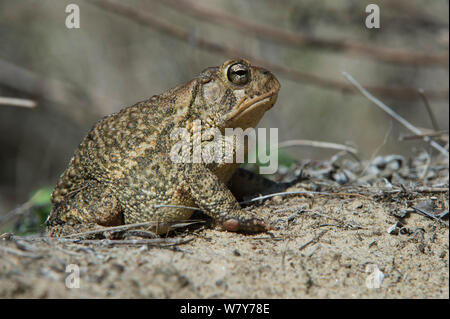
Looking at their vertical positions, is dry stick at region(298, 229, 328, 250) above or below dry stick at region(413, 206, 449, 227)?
below

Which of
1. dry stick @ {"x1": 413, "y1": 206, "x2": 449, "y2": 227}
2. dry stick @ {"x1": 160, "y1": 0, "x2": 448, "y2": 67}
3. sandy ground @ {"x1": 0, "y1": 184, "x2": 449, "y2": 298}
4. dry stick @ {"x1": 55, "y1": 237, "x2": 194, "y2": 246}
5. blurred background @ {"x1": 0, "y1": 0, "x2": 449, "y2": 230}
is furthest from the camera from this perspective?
blurred background @ {"x1": 0, "y1": 0, "x2": 449, "y2": 230}

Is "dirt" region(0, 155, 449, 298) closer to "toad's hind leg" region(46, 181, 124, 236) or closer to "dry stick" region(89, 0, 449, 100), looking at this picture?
"toad's hind leg" region(46, 181, 124, 236)

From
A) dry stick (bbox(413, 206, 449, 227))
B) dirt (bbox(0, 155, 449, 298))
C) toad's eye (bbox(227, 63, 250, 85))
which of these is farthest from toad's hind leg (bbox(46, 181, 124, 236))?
dry stick (bbox(413, 206, 449, 227))

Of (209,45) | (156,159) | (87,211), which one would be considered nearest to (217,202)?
(156,159)

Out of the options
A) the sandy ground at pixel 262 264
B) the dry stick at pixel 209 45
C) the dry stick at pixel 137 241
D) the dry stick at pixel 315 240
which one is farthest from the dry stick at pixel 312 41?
the dry stick at pixel 137 241

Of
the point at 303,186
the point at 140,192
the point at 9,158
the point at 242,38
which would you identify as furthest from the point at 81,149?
the point at 9,158

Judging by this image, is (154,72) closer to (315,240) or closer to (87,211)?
(87,211)
